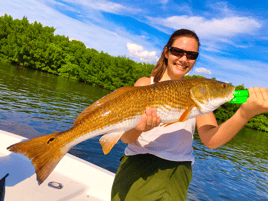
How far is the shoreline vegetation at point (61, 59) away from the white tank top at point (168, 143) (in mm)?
73906

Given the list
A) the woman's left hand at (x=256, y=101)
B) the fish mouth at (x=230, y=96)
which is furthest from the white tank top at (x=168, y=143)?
the woman's left hand at (x=256, y=101)

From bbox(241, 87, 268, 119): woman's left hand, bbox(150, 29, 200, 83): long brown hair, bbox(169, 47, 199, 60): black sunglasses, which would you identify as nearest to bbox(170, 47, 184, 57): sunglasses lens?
bbox(169, 47, 199, 60): black sunglasses

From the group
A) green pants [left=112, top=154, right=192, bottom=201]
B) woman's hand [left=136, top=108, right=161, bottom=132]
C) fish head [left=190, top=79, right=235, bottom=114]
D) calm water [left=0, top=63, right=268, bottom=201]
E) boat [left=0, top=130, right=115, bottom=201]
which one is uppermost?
fish head [left=190, top=79, right=235, bottom=114]

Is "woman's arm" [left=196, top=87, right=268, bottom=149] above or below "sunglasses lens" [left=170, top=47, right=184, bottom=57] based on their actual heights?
below

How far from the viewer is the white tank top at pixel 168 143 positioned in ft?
8.76

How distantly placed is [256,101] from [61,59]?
283 feet

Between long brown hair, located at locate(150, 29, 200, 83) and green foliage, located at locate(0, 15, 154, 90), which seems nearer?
long brown hair, located at locate(150, 29, 200, 83)

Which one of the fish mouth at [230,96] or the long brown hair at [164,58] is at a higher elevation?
the long brown hair at [164,58]

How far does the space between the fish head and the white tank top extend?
0.36 m

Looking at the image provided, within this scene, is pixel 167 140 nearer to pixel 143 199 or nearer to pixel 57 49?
pixel 143 199

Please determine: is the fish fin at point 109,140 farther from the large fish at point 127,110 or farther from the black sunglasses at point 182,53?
the black sunglasses at point 182,53

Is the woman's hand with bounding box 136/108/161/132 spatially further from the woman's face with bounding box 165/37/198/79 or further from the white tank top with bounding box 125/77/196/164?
the woman's face with bounding box 165/37/198/79

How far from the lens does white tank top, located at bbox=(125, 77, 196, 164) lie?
2670mm

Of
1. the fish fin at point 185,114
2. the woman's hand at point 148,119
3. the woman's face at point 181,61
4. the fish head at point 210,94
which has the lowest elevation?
the woman's hand at point 148,119
